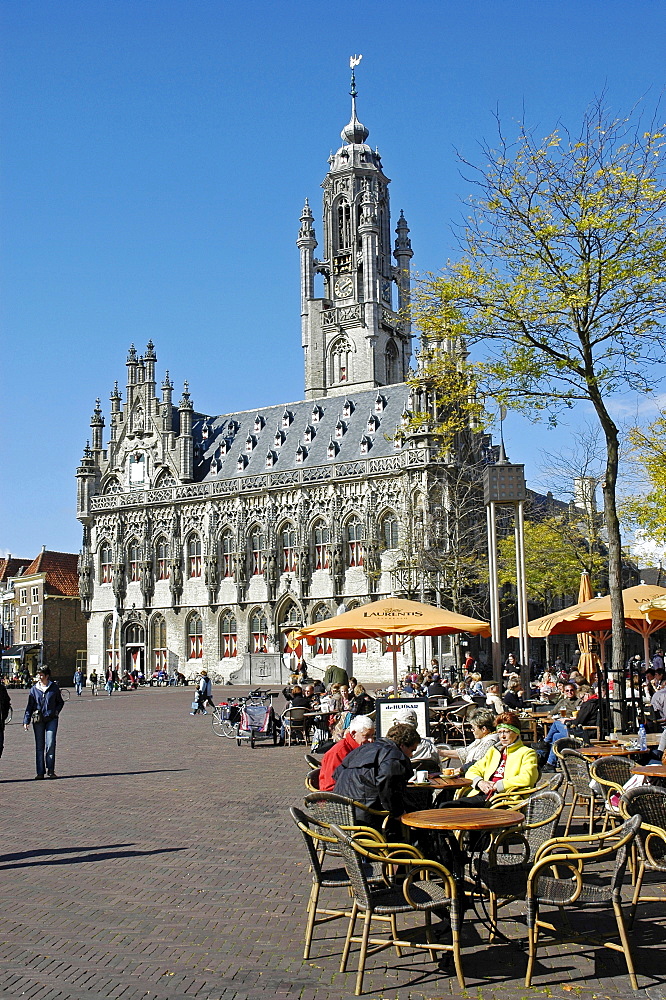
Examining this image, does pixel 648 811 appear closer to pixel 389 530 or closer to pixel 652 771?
pixel 652 771

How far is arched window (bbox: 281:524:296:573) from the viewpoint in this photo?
185 feet

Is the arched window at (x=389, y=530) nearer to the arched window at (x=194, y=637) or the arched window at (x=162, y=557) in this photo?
the arched window at (x=194, y=637)

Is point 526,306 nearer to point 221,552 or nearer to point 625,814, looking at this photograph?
point 625,814

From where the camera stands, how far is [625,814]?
735 cm

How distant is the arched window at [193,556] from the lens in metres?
60.6

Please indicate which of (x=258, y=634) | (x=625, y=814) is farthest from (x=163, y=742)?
(x=258, y=634)

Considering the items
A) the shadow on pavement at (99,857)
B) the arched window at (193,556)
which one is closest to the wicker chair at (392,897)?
the shadow on pavement at (99,857)

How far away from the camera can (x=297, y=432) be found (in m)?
60.2

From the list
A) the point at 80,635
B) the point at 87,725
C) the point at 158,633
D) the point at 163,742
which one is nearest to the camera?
the point at 163,742

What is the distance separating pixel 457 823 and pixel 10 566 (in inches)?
3299

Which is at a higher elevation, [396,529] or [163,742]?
[396,529]

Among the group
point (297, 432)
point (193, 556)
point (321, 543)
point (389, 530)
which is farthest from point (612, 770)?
point (193, 556)

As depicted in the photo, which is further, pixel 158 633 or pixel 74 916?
pixel 158 633

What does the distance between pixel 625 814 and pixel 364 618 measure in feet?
41.0
